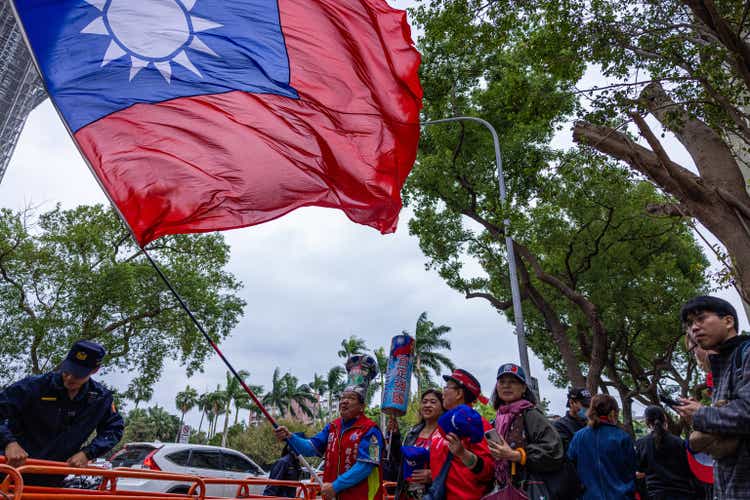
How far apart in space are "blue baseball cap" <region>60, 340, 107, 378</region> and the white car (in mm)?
5760

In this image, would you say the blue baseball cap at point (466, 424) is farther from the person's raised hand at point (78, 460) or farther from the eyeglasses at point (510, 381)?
the person's raised hand at point (78, 460)

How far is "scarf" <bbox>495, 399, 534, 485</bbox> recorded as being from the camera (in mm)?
3846

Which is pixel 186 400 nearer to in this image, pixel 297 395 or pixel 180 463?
pixel 297 395

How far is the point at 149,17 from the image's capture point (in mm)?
4168

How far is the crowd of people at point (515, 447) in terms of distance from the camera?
2752mm

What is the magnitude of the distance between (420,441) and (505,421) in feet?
2.88

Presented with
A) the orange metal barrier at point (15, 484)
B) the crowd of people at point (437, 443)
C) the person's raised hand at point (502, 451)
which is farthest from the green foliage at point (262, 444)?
the orange metal barrier at point (15, 484)

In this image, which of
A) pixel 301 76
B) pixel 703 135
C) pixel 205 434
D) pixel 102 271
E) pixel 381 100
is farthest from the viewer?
pixel 205 434

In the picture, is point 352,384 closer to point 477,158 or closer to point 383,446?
point 383,446

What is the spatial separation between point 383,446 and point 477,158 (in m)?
12.7

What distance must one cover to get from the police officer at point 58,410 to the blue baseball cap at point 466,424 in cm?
262

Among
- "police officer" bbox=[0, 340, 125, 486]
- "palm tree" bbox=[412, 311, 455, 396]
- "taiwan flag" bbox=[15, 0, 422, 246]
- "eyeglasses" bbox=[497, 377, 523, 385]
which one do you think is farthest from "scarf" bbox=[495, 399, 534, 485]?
"palm tree" bbox=[412, 311, 455, 396]

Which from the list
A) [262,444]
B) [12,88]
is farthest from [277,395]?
[12,88]

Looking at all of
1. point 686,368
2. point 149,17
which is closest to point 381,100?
point 149,17
